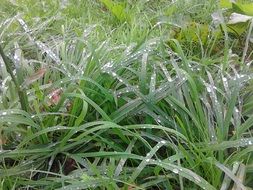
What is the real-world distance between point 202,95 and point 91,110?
45 centimetres

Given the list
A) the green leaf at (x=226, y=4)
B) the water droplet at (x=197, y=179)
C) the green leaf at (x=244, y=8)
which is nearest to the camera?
the water droplet at (x=197, y=179)

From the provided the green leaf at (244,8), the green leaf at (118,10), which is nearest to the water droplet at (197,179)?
the green leaf at (244,8)

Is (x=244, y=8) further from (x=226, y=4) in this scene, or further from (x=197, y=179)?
(x=197, y=179)

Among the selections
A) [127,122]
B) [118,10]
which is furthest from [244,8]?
[127,122]

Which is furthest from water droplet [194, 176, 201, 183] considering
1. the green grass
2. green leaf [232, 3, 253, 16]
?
green leaf [232, 3, 253, 16]

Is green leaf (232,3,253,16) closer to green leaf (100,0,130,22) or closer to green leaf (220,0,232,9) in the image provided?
green leaf (220,0,232,9)

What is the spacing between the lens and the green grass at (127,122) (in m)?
1.84

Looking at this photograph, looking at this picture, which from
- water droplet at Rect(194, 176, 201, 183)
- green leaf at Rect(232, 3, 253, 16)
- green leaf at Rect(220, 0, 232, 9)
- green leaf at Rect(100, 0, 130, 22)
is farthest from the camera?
green leaf at Rect(100, 0, 130, 22)

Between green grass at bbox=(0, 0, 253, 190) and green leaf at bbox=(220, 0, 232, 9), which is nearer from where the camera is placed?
green grass at bbox=(0, 0, 253, 190)

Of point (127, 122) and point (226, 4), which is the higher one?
point (226, 4)

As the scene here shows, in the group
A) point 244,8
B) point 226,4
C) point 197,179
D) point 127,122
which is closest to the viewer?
point 197,179

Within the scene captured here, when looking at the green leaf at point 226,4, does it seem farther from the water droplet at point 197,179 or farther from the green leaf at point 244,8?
the water droplet at point 197,179

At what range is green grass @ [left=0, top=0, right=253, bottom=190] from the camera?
1.84 meters

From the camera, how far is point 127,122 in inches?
82.4
